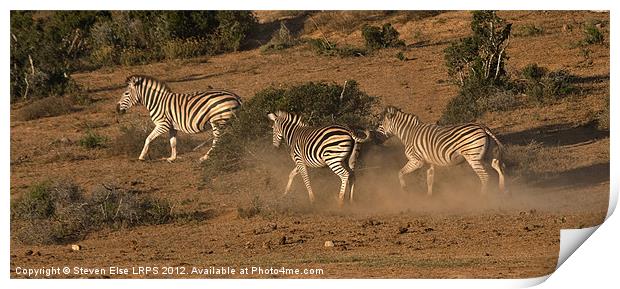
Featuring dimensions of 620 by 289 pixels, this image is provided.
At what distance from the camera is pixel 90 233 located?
57.2 feet

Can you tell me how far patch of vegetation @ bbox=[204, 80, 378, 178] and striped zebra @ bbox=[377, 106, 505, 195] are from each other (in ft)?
2.44

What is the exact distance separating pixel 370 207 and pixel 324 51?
10.7 metres

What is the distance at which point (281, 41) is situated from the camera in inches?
1171

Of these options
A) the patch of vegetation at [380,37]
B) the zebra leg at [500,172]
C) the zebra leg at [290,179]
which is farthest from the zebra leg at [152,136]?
the patch of vegetation at [380,37]

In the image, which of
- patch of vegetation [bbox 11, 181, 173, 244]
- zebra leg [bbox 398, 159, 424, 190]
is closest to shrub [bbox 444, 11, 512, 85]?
zebra leg [bbox 398, 159, 424, 190]

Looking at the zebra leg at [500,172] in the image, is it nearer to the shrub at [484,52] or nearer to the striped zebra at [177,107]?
the striped zebra at [177,107]

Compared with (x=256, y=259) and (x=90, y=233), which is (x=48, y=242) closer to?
(x=90, y=233)

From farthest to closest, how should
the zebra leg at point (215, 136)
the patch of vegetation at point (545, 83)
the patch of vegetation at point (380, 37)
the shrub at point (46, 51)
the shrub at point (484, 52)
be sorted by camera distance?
the patch of vegetation at point (380, 37)
the shrub at point (46, 51)
the patch of vegetation at point (545, 83)
the shrub at point (484, 52)
the zebra leg at point (215, 136)

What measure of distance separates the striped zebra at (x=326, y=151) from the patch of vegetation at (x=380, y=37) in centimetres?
997

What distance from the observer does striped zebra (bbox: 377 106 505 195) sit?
18.0 m

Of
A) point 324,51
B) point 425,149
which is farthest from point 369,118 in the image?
point 324,51

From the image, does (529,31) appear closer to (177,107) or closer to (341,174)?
(177,107)

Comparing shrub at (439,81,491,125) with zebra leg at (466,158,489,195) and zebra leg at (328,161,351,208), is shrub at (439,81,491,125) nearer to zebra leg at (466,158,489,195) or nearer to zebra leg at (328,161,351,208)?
zebra leg at (466,158,489,195)

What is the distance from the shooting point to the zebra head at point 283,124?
61.6 ft
